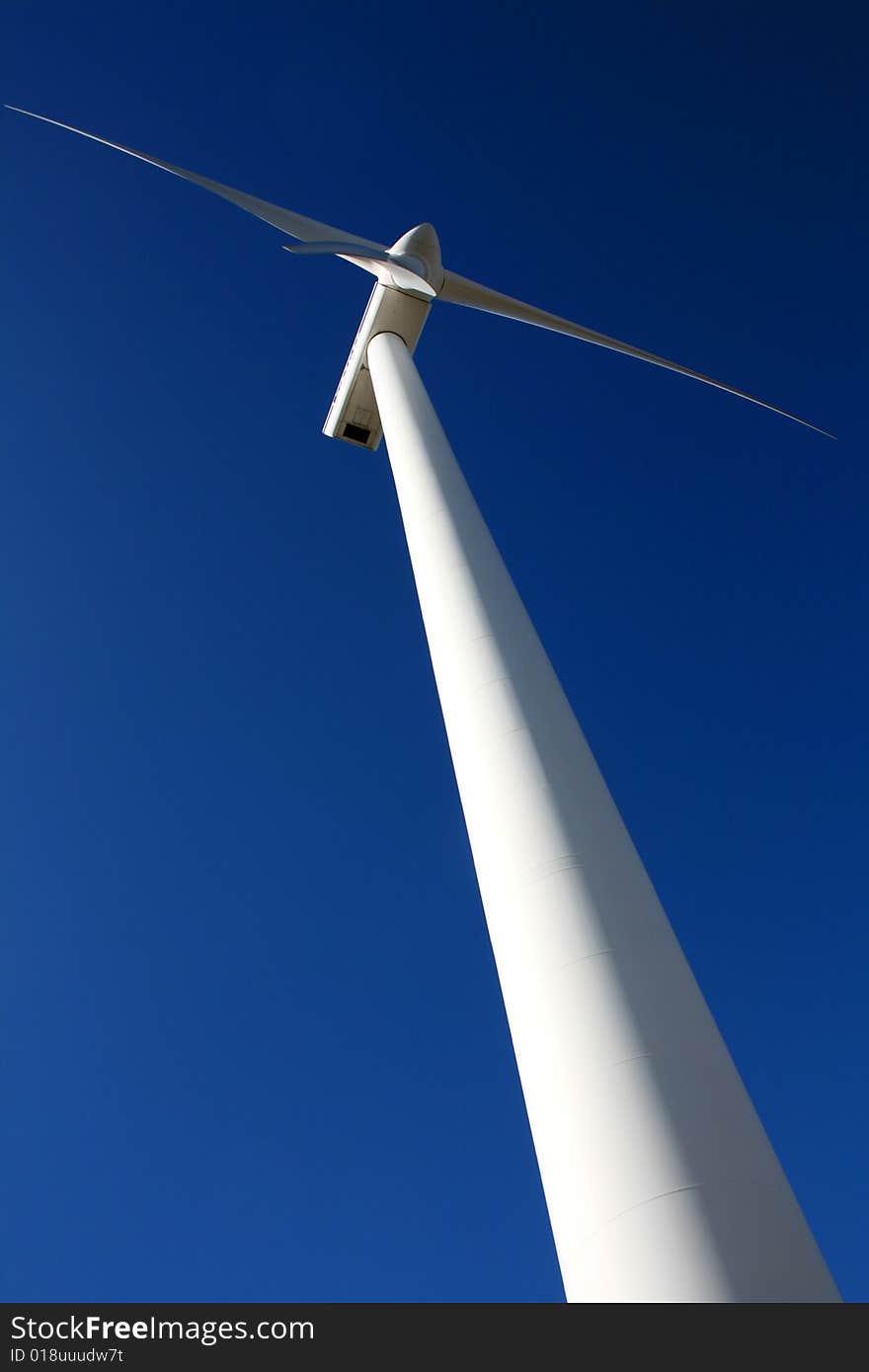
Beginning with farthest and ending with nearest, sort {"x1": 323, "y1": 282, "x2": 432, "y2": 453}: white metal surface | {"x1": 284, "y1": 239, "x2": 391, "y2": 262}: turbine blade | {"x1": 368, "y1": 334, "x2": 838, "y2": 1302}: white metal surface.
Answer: {"x1": 323, "y1": 282, "x2": 432, "y2": 453}: white metal surface → {"x1": 284, "y1": 239, "x2": 391, "y2": 262}: turbine blade → {"x1": 368, "y1": 334, "x2": 838, "y2": 1302}: white metal surface

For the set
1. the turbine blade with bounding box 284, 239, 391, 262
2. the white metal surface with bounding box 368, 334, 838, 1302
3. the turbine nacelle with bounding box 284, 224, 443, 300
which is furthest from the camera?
the turbine nacelle with bounding box 284, 224, 443, 300

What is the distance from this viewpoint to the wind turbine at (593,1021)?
5.48 meters

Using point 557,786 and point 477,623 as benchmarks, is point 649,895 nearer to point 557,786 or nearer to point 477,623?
point 557,786

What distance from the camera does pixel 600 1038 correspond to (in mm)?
6371

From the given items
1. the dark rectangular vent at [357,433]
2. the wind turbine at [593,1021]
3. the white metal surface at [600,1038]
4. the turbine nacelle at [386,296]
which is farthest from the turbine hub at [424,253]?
the white metal surface at [600,1038]

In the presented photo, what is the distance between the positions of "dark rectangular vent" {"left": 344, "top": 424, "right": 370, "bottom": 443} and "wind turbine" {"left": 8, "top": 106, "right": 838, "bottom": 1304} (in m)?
15.6

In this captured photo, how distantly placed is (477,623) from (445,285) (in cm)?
1752

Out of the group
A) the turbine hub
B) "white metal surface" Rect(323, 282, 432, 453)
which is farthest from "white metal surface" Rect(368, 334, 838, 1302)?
the turbine hub

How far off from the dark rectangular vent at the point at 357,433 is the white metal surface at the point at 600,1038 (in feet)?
56.0

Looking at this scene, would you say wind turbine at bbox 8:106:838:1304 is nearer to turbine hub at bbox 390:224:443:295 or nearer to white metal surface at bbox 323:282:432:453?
white metal surface at bbox 323:282:432:453

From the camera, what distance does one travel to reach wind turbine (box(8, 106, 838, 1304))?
548cm

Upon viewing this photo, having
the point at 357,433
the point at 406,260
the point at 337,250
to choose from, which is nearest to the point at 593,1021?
the point at 337,250

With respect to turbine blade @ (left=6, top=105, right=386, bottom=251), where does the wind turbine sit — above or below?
below
